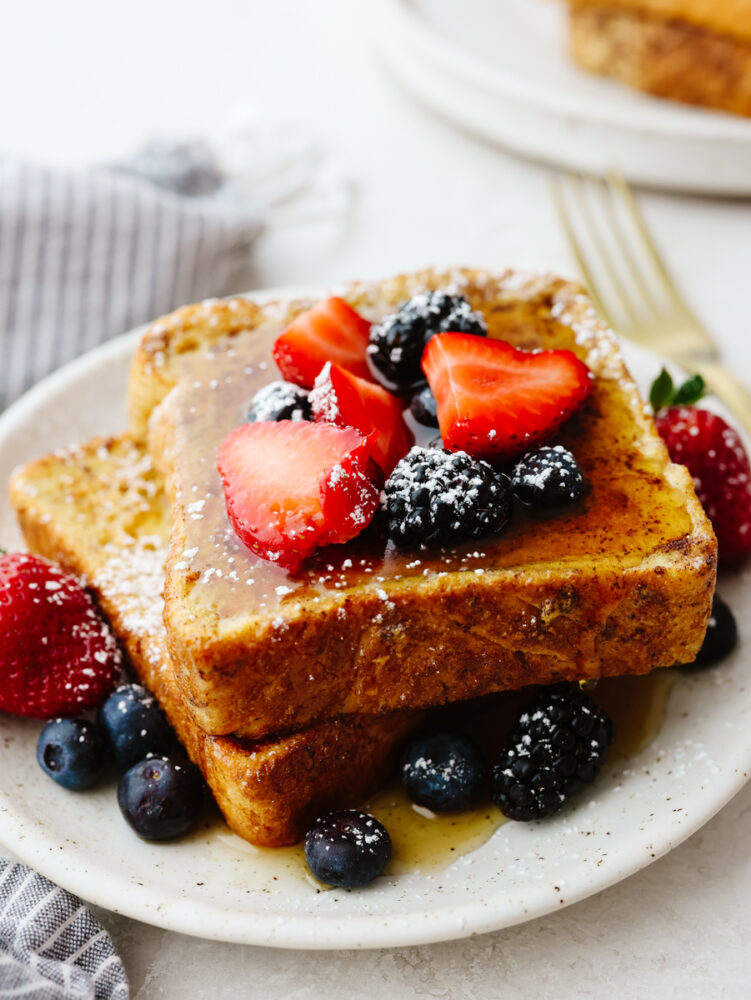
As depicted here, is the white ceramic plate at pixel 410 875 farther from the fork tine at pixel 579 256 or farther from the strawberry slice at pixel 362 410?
the fork tine at pixel 579 256

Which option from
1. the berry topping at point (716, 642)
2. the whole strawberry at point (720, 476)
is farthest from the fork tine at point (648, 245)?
the berry topping at point (716, 642)

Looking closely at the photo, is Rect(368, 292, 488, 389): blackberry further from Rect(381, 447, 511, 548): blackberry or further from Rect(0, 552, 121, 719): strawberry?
Rect(0, 552, 121, 719): strawberry

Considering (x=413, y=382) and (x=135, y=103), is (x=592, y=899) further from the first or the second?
(x=135, y=103)

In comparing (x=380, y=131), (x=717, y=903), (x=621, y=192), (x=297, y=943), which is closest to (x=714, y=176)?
(x=621, y=192)

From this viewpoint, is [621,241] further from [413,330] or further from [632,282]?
[413,330]

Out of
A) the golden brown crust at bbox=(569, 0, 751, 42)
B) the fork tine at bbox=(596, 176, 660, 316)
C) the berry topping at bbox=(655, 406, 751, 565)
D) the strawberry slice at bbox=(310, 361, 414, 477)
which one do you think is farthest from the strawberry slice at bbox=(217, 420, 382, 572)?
the golden brown crust at bbox=(569, 0, 751, 42)

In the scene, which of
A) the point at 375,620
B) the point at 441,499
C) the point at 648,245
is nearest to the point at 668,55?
the point at 648,245
